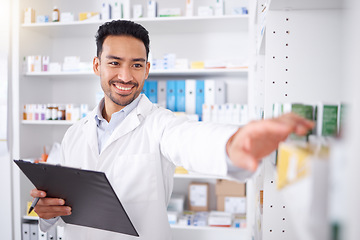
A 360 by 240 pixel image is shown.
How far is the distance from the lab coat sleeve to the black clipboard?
0.25 metres

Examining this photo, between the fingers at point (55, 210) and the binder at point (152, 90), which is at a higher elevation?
the binder at point (152, 90)

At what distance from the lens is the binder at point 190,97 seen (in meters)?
2.56

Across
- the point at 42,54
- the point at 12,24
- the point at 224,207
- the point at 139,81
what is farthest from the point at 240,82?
the point at 12,24

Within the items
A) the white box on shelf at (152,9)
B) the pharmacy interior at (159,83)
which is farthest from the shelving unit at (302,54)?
the white box on shelf at (152,9)

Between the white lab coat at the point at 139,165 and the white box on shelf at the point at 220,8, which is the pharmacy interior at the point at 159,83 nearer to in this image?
the white box on shelf at the point at 220,8

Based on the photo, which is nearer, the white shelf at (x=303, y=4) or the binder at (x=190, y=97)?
the white shelf at (x=303, y=4)

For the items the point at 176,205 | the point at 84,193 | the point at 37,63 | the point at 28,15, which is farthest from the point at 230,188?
the point at 28,15

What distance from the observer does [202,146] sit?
856mm

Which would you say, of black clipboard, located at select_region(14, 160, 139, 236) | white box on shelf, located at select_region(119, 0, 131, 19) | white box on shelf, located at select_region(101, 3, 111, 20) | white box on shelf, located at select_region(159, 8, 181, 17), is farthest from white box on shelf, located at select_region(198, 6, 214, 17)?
black clipboard, located at select_region(14, 160, 139, 236)

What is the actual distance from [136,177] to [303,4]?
93 centimetres

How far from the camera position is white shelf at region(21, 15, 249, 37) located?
8.14 ft

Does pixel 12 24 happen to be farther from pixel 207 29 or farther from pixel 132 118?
pixel 132 118

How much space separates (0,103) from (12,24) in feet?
2.28

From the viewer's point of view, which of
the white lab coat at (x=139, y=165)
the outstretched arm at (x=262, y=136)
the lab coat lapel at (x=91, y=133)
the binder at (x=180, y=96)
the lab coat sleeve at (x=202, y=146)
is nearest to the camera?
the outstretched arm at (x=262, y=136)
